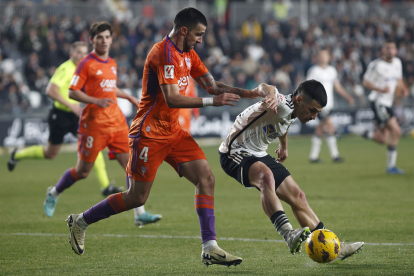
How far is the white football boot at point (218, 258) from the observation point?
4480mm

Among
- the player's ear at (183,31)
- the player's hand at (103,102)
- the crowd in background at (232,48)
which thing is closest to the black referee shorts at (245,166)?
the player's ear at (183,31)

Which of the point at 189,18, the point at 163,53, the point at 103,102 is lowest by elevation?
the point at 103,102

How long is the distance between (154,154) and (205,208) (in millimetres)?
653

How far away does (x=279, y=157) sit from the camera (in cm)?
560

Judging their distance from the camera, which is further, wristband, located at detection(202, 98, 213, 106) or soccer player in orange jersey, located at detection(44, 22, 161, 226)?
soccer player in orange jersey, located at detection(44, 22, 161, 226)

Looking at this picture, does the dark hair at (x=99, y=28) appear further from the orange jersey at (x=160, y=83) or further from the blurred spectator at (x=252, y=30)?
the blurred spectator at (x=252, y=30)

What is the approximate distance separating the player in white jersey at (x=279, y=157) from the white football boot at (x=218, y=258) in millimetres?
457

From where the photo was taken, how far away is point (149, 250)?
5.45 meters

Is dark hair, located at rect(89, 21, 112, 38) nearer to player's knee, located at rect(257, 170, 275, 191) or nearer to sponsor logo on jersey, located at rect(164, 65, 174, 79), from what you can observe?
sponsor logo on jersey, located at rect(164, 65, 174, 79)

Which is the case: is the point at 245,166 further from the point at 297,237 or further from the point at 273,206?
the point at 297,237

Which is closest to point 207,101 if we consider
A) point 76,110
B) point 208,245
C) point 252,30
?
point 208,245

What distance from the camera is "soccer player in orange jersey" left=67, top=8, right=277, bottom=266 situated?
4.57 m

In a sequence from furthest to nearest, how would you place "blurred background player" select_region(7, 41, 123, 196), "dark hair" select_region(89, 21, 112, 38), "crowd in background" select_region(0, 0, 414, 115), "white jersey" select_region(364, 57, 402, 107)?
"crowd in background" select_region(0, 0, 414, 115) < "white jersey" select_region(364, 57, 402, 107) < "blurred background player" select_region(7, 41, 123, 196) < "dark hair" select_region(89, 21, 112, 38)

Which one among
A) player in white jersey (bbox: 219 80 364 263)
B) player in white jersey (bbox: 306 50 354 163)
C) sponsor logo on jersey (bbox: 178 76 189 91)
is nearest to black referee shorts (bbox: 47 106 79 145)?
player in white jersey (bbox: 219 80 364 263)
